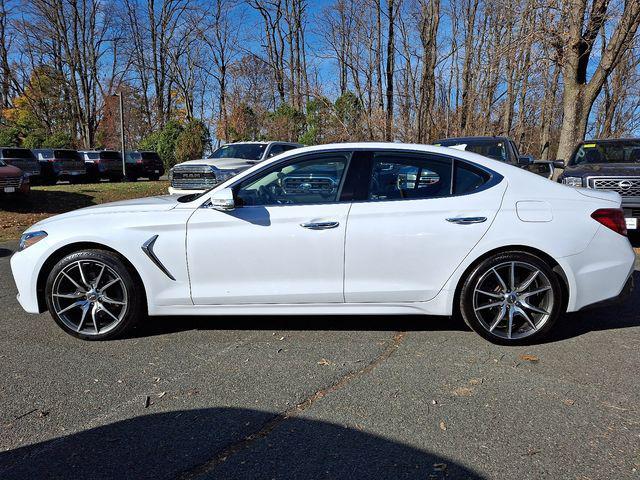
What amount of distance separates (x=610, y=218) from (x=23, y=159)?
23131mm

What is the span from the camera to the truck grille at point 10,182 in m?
12.3

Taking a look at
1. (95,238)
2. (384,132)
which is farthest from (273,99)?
(95,238)

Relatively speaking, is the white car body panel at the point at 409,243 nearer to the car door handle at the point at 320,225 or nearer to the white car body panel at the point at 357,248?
the white car body panel at the point at 357,248

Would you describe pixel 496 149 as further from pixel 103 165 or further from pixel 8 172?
pixel 103 165

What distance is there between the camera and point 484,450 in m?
2.53

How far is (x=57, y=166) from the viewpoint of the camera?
2298 centimetres

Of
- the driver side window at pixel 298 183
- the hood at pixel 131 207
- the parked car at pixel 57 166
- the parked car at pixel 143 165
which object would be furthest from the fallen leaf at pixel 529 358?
the parked car at pixel 143 165

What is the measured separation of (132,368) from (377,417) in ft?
5.93

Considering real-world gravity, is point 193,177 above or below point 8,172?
below

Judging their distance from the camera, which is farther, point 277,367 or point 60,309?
point 60,309

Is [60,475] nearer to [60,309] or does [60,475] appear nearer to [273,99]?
[60,309]

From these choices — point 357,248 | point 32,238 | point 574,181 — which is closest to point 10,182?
point 32,238

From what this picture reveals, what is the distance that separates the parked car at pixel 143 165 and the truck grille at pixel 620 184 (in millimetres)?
24574

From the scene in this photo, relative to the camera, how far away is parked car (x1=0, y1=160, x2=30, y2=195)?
12.3m
